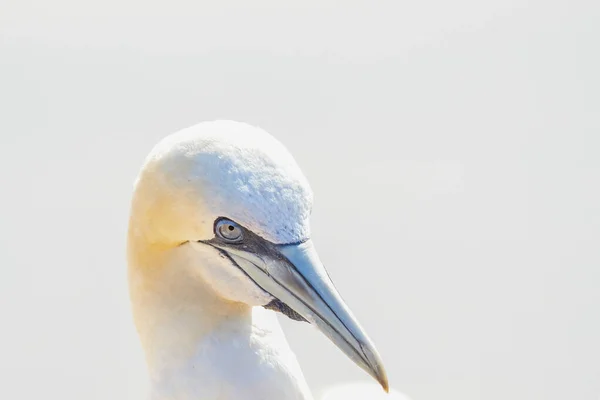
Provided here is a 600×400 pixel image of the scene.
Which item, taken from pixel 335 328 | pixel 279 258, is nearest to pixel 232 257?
pixel 279 258

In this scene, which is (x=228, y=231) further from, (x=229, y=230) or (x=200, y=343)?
(x=200, y=343)

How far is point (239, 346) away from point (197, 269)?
30 cm

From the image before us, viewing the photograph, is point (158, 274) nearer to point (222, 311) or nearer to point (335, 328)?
point (222, 311)

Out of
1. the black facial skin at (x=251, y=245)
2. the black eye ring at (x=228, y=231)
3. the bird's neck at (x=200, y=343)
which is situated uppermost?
the black eye ring at (x=228, y=231)

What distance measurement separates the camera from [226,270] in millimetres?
3115

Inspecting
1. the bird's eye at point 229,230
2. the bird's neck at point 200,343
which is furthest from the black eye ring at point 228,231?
the bird's neck at point 200,343

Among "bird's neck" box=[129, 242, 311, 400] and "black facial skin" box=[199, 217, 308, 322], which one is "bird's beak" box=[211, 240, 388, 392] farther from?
"bird's neck" box=[129, 242, 311, 400]

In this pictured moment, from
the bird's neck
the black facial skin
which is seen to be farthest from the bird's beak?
the bird's neck

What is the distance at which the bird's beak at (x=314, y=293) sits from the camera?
2.98 metres

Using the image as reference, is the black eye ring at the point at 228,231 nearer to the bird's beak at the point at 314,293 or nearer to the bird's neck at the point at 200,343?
the bird's beak at the point at 314,293

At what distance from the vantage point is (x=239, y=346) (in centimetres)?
330

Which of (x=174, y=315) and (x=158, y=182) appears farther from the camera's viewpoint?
(x=174, y=315)

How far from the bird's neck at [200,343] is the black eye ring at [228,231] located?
0.27 m

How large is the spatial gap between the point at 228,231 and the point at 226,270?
166 mm
